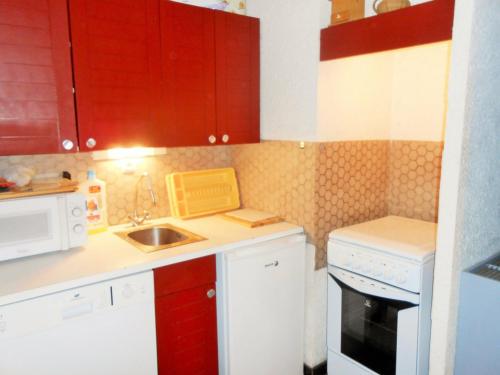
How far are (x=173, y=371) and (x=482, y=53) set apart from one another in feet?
5.97

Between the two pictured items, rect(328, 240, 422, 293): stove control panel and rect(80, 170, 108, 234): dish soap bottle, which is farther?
rect(80, 170, 108, 234): dish soap bottle

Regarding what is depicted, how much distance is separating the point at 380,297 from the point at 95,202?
4.80 ft

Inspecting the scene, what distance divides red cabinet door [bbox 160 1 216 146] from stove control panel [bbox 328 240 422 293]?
2.92 feet

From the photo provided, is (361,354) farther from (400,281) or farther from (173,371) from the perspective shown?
(173,371)

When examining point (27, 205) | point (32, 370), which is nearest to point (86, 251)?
point (27, 205)

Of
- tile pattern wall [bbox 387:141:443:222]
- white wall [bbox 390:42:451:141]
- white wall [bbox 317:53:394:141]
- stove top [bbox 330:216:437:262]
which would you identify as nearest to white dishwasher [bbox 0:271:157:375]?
stove top [bbox 330:216:437:262]

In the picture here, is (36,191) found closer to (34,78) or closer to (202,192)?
(34,78)

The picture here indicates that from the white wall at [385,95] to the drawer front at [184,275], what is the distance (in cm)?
85

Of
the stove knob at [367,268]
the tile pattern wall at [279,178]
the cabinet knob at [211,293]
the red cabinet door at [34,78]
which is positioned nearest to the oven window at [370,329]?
the stove knob at [367,268]

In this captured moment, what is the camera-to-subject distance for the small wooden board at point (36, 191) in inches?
61.6

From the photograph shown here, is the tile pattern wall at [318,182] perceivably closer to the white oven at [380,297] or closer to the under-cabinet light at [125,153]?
the white oven at [380,297]

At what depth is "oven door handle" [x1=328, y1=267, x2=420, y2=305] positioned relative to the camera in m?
1.71

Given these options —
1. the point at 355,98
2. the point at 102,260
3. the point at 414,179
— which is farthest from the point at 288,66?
the point at 102,260

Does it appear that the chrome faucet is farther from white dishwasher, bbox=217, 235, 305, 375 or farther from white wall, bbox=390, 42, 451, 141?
white wall, bbox=390, 42, 451, 141
